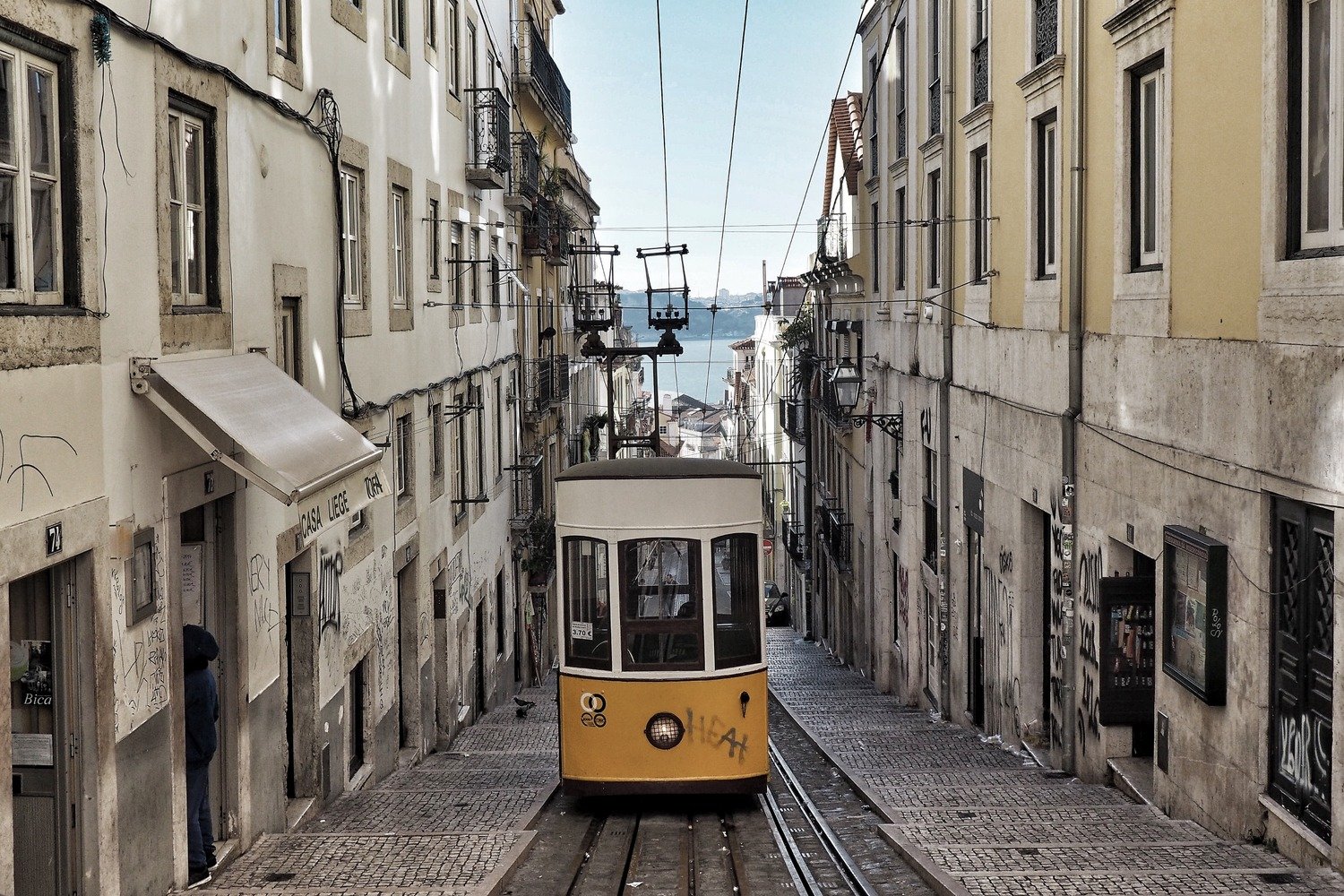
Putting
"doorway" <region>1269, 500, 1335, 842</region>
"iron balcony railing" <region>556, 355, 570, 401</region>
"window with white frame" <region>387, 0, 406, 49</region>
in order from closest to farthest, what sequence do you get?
"doorway" <region>1269, 500, 1335, 842</region>, "window with white frame" <region>387, 0, 406, 49</region>, "iron balcony railing" <region>556, 355, 570, 401</region>

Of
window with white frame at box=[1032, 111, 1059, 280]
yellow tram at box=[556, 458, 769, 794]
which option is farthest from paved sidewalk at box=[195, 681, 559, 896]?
window with white frame at box=[1032, 111, 1059, 280]

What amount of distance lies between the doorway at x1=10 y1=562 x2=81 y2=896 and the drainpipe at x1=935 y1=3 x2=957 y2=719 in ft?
41.6

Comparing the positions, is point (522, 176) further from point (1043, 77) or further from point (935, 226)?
point (1043, 77)

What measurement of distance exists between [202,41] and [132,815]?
15.2 feet

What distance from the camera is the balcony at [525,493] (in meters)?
24.7

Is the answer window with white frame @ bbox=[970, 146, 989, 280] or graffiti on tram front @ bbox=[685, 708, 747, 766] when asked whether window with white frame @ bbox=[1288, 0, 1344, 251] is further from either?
window with white frame @ bbox=[970, 146, 989, 280]

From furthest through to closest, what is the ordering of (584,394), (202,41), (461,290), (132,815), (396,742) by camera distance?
1. (584,394)
2. (461,290)
3. (396,742)
4. (202,41)
5. (132,815)

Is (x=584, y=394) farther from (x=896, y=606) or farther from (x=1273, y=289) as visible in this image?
(x=1273, y=289)

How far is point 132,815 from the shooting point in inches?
296

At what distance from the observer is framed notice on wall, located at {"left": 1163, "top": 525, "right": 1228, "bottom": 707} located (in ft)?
29.7

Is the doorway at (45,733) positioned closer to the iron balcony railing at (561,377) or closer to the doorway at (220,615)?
the doorway at (220,615)

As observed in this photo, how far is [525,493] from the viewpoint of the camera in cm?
2644

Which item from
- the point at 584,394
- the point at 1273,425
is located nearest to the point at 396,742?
the point at 1273,425

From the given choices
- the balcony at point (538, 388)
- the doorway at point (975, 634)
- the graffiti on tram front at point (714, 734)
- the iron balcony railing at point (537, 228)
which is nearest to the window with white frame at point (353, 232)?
the graffiti on tram front at point (714, 734)
